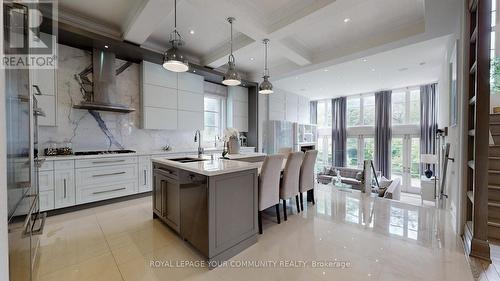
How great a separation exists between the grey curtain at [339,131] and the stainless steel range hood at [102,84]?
28.1ft

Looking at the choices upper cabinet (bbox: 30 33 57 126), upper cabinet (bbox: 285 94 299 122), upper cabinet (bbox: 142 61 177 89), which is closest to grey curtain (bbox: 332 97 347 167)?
upper cabinet (bbox: 285 94 299 122)

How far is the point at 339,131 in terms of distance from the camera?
9.26 meters

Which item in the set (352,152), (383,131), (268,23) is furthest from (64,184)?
(383,131)

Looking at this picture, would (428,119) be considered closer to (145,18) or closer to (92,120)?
(145,18)

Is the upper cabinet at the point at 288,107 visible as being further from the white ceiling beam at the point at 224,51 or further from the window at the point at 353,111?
the white ceiling beam at the point at 224,51

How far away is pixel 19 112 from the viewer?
1367 millimetres

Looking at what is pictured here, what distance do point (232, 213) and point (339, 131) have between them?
8540 mm

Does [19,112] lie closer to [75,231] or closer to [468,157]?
[75,231]

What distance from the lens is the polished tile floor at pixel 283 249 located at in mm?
1762

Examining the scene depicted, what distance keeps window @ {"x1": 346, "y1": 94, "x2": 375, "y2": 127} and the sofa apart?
2193 mm

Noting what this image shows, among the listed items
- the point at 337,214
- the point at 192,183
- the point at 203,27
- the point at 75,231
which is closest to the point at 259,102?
the point at 203,27

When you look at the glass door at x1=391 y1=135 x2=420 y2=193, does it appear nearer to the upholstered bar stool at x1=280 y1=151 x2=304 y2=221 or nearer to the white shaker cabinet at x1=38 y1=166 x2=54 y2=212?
the upholstered bar stool at x1=280 y1=151 x2=304 y2=221

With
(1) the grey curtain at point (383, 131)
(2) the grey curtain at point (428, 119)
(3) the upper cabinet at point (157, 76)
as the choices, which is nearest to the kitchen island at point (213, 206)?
(3) the upper cabinet at point (157, 76)

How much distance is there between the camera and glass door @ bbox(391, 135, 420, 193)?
775 centimetres
